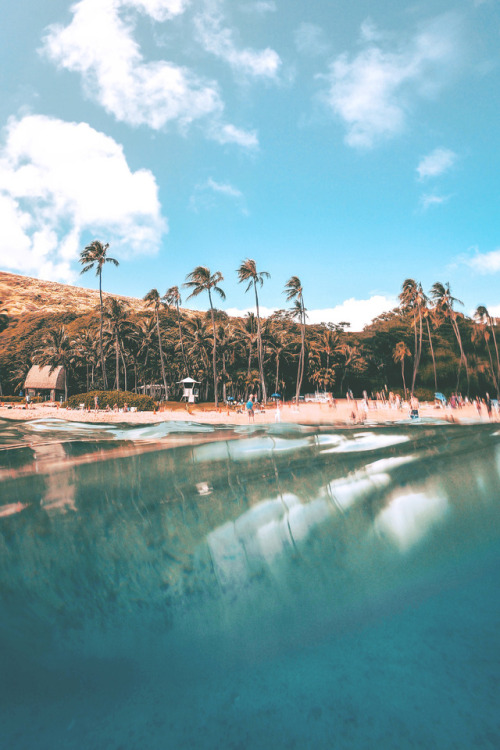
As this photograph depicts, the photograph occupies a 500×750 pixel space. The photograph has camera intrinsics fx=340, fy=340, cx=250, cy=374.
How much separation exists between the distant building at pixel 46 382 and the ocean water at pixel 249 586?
4558 centimetres

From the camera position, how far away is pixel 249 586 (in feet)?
20.7

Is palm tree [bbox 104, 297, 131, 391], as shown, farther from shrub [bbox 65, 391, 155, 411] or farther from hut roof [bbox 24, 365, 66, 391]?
hut roof [bbox 24, 365, 66, 391]

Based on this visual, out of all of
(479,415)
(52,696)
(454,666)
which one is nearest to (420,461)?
(479,415)

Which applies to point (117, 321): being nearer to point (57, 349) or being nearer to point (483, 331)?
point (57, 349)

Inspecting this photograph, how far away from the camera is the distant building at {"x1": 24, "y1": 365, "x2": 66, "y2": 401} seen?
48.7 meters

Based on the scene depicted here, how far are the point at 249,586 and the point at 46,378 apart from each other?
170 ft

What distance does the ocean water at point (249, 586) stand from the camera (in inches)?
142

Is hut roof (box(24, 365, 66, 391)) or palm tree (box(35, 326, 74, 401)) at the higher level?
palm tree (box(35, 326, 74, 401))

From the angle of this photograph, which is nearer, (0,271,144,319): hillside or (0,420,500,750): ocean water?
(0,420,500,750): ocean water

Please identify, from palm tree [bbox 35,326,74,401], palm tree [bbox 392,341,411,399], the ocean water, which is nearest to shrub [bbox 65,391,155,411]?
the ocean water

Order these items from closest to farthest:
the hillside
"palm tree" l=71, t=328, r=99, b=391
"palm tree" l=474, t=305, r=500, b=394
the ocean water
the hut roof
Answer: the ocean water < "palm tree" l=474, t=305, r=500, b=394 < "palm tree" l=71, t=328, r=99, b=391 < the hut roof < the hillside

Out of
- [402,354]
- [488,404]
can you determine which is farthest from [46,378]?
[488,404]

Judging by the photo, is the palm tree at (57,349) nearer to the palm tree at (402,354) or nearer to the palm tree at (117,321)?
the palm tree at (117,321)

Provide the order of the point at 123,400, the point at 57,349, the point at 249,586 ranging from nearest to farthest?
the point at 249,586
the point at 123,400
the point at 57,349
